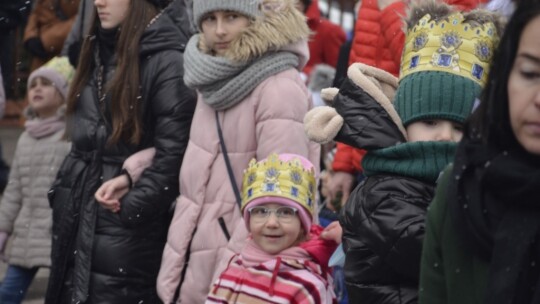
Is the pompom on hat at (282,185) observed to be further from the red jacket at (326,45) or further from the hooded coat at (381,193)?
the red jacket at (326,45)

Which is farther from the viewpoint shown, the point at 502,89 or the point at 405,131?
the point at 405,131

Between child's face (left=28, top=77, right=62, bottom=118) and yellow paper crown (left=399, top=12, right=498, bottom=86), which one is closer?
yellow paper crown (left=399, top=12, right=498, bottom=86)

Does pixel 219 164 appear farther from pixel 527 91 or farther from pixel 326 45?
pixel 326 45

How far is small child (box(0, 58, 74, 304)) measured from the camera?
7.95 meters

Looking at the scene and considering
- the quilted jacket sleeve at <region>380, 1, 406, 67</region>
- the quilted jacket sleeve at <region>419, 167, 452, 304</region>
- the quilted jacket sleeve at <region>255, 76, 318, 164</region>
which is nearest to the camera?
the quilted jacket sleeve at <region>419, 167, 452, 304</region>

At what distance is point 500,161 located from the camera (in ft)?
9.30

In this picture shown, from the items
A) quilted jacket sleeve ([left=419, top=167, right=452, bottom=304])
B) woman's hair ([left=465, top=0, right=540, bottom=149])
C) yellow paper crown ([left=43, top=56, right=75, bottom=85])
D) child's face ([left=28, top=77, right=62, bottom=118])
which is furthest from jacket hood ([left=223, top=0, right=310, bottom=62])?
woman's hair ([left=465, top=0, right=540, bottom=149])

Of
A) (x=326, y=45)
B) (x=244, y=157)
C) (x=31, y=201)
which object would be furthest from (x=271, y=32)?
(x=326, y=45)

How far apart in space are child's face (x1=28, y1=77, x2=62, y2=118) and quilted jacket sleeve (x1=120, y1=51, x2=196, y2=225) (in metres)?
1.96

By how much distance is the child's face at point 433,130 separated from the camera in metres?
4.25

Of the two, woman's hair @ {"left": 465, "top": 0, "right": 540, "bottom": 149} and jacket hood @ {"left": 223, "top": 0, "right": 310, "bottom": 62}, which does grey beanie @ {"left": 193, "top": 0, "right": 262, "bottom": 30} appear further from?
woman's hair @ {"left": 465, "top": 0, "right": 540, "bottom": 149}

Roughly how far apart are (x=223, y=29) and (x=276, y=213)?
1.12m

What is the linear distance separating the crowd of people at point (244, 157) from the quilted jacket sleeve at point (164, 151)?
1cm

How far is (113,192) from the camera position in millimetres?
6465
